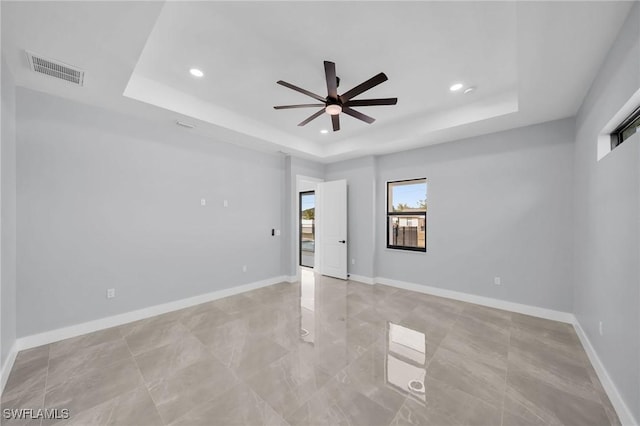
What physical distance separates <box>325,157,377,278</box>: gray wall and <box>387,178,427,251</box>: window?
0.37 meters

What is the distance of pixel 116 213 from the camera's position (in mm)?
3008

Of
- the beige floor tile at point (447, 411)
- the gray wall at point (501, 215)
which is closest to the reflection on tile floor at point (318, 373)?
the beige floor tile at point (447, 411)

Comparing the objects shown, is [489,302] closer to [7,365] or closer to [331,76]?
[331,76]

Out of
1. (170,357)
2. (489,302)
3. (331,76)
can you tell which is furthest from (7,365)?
(489,302)

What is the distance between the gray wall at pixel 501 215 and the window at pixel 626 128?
1115 mm

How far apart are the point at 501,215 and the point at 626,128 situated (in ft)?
5.84

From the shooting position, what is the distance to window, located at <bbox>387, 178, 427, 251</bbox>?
447 centimetres

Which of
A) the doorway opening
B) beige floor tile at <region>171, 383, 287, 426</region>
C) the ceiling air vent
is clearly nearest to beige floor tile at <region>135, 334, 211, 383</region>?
beige floor tile at <region>171, 383, 287, 426</region>

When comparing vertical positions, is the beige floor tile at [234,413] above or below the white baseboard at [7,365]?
below

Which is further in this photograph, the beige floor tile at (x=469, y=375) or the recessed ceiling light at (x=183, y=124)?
the recessed ceiling light at (x=183, y=124)

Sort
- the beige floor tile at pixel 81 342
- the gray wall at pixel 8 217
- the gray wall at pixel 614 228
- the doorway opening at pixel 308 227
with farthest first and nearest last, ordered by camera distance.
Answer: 1. the doorway opening at pixel 308 227
2. the beige floor tile at pixel 81 342
3. the gray wall at pixel 8 217
4. the gray wall at pixel 614 228

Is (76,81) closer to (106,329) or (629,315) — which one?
(106,329)

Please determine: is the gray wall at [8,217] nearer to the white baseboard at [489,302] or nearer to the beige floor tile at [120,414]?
the beige floor tile at [120,414]

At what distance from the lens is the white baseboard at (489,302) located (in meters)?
3.13
